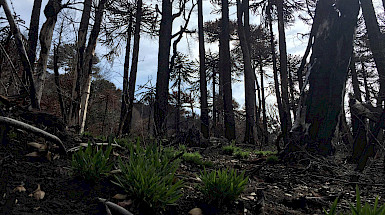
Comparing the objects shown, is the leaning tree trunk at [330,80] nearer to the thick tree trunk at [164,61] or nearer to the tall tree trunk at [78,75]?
the tall tree trunk at [78,75]

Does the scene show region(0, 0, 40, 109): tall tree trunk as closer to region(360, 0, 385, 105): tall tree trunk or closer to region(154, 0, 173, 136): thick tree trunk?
region(154, 0, 173, 136): thick tree trunk

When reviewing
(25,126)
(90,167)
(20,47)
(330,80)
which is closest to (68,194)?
(90,167)

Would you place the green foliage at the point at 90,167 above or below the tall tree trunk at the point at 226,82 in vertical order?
below

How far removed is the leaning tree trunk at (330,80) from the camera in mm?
4121

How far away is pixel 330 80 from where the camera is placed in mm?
4152

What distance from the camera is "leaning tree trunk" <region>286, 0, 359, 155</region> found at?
412 centimetres

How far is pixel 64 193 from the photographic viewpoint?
165cm

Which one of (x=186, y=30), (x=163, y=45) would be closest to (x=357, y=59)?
(x=186, y=30)

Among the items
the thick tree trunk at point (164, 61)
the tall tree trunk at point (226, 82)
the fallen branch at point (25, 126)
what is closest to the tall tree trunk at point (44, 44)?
the thick tree trunk at point (164, 61)

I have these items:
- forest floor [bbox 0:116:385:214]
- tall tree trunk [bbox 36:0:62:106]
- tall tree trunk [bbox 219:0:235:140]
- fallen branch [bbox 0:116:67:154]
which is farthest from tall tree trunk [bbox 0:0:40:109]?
tall tree trunk [bbox 219:0:235:140]

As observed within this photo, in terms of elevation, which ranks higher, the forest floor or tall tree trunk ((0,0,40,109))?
tall tree trunk ((0,0,40,109))

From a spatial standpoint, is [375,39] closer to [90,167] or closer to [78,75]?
[78,75]

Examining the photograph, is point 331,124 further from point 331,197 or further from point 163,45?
point 163,45

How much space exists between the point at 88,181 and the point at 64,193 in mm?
180
